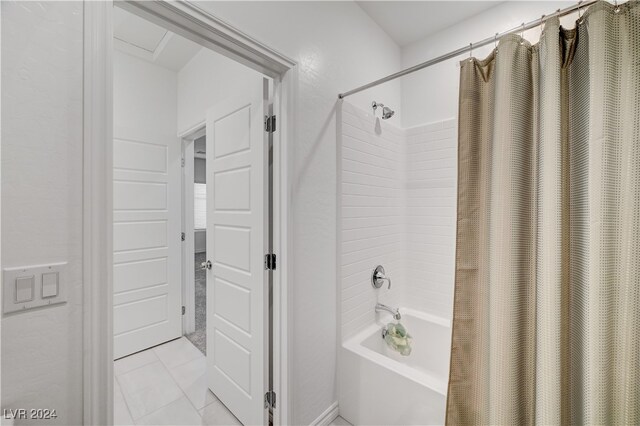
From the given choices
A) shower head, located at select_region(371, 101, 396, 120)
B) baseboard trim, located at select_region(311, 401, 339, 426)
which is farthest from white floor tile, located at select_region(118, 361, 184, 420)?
shower head, located at select_region(371, 101, 396, 120)

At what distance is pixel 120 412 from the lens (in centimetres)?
183

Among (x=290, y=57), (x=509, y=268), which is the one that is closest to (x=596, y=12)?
(x=509, y=268)

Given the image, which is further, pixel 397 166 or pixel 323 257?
pixel 397 166

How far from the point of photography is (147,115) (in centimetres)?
268

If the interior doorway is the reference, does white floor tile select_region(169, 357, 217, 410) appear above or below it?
below

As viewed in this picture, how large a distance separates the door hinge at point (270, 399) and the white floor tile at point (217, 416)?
0.39 metres

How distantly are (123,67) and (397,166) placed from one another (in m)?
2.66

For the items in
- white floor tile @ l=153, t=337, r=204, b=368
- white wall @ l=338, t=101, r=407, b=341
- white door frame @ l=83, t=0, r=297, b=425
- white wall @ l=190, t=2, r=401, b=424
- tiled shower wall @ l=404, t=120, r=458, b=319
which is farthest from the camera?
white floor tile @ l=153, t=337, r=204, b=368

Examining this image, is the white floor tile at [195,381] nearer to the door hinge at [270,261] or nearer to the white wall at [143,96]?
the door hinge at [270,261]

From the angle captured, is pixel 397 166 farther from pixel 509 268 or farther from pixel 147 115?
pixel 147 115

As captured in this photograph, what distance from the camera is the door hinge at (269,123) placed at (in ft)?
5.01

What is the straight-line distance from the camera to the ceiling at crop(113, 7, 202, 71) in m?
2.17

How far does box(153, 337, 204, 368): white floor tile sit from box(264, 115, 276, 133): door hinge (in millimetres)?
2209

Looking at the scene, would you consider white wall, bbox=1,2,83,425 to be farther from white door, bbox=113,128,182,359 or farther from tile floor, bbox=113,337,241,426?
white door, bbox=113,128,182,359
